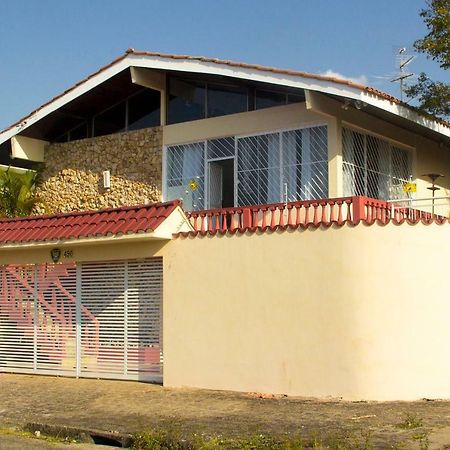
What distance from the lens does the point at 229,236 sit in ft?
38.4

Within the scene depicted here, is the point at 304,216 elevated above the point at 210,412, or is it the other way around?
the point at 304,216

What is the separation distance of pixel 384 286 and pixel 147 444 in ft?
14.0

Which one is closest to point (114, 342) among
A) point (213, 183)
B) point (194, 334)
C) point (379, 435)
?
point (194, 334)

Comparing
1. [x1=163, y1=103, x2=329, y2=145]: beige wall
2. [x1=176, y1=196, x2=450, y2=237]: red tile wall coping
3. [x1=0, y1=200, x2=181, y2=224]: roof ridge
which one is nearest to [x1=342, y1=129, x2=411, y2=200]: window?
[x1=163, y1=103, x2=329, y2=145]: beige wall

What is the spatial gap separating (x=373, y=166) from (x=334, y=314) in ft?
16.1

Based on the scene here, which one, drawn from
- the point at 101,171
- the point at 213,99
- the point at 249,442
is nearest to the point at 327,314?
the point at 249,442

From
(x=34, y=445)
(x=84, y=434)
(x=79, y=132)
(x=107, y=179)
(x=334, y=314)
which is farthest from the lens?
(x=79, y=132)

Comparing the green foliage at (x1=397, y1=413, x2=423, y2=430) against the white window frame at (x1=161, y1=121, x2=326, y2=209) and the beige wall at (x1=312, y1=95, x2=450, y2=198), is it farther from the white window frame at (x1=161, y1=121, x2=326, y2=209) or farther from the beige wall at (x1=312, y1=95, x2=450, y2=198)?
the white window frame at (x1=161, y1=121, x2=326, y2=209)

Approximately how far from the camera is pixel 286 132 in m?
14.2

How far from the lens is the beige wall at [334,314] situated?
34.3 feet

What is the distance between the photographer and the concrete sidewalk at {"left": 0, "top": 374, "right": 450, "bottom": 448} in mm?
8469

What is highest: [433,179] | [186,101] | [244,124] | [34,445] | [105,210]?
[186,101]

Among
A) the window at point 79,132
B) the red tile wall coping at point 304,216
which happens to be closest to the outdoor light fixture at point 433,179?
the red tile wall coping at point 304,216

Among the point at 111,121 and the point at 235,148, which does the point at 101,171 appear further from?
the point at 235,148
